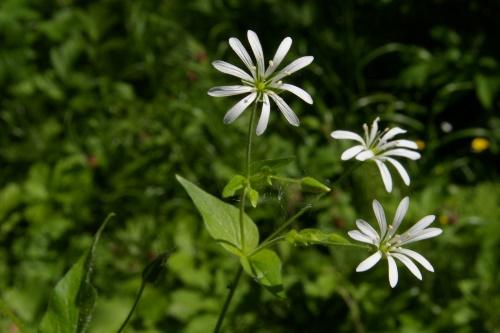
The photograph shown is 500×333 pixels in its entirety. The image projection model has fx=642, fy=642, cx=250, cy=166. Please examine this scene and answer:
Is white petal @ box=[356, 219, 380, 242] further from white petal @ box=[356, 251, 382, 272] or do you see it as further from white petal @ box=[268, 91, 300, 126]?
white petal @ box=[268, 91, 300, 126]

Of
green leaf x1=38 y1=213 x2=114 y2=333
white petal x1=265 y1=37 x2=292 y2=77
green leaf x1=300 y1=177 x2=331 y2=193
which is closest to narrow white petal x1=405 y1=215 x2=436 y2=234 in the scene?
green leaf x1=300 y1=177 x2=331 y2=193

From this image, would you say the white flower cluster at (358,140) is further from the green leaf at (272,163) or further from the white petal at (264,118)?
the green leaf at (272,163)

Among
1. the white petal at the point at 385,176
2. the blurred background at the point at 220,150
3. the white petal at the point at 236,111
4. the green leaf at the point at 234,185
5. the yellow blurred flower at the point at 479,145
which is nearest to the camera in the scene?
the white petal at the point at 236,111

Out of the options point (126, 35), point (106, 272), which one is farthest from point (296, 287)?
point (126, 35)

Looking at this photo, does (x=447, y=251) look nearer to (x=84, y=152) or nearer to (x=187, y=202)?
(x=187, y=202)

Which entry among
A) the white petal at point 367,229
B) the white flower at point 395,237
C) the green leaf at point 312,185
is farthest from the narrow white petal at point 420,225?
the green leaf at point 312,185

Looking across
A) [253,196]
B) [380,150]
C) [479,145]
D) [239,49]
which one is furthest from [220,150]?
[253,196]

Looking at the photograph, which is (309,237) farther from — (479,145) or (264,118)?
(479,145)
